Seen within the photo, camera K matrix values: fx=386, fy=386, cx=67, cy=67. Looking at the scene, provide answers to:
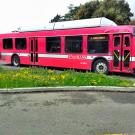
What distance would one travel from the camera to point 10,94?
454 inches

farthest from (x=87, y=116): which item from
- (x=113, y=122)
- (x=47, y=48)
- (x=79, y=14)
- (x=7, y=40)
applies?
(x=79, y=14)

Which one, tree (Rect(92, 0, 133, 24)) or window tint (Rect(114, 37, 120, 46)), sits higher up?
tree (Rect(92, 0, 133, 24))

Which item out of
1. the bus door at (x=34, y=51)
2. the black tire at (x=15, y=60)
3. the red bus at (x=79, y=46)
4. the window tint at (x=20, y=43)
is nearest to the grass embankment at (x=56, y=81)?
the red bus at (x=79, y=46)

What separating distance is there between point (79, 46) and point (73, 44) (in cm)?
53

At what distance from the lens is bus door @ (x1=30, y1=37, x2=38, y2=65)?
2478 cm

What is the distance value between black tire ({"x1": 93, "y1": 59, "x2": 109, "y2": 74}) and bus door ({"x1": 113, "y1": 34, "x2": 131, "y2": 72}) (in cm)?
61

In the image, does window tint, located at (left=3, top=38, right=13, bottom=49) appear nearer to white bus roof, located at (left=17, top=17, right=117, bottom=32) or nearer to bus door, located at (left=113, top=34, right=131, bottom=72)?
white bus roof, located at (left=17, top=17, right=117, bottom=32)

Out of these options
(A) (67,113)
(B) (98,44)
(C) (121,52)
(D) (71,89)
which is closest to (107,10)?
(B) (98,44)

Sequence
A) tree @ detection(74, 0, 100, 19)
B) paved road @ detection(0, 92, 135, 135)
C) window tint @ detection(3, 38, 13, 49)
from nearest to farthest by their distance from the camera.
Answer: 1. paved road @ detection(0, 92, 135, 135)
2. window tint @ detection(3, 38, 13, 49)
3. tree @ detection(74, 0, 100, 19)

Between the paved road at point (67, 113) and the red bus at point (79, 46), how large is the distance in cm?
775

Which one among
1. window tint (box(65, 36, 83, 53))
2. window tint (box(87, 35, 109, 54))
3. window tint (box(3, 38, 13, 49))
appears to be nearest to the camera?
window tint (box(87, 35, 109, 54))

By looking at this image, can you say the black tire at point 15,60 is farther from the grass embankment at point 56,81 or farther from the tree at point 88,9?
the tree at point 88,9

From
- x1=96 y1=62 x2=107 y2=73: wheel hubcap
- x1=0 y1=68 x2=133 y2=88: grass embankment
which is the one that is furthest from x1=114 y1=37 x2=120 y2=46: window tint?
x1=0 y1=68 x2=133 y2=88: grass embankment

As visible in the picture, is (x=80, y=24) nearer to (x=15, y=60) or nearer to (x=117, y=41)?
(x=117, y=41)
